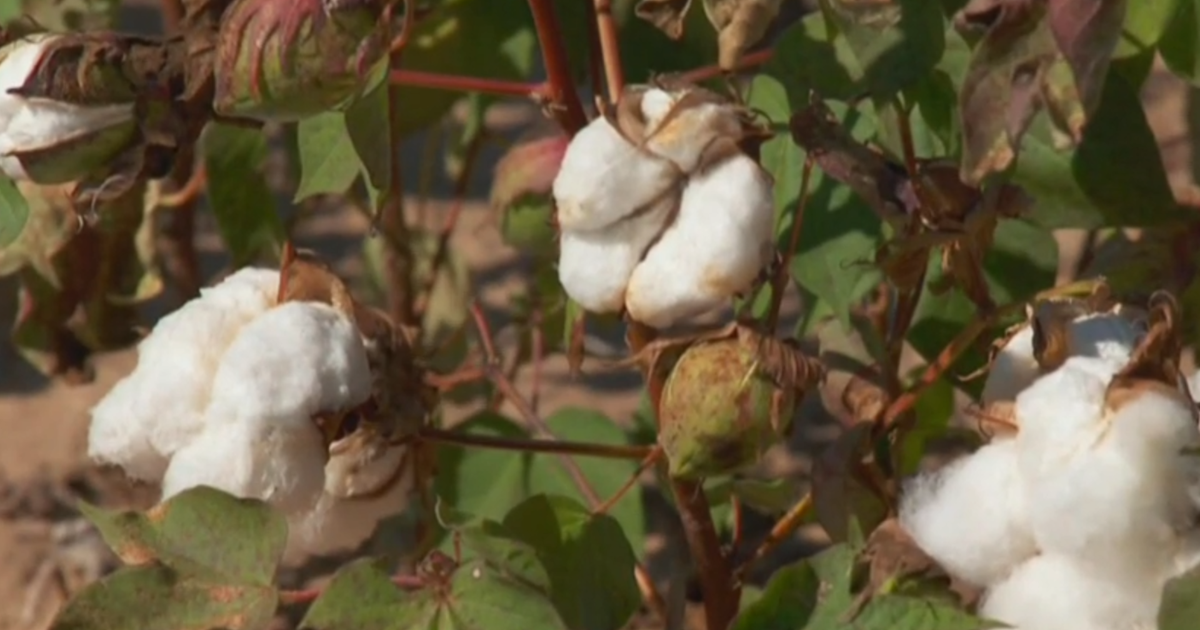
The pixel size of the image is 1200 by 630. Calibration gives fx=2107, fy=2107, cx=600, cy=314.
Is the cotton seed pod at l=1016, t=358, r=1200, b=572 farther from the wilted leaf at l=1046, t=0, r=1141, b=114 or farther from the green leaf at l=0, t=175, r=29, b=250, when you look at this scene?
the green leaf at l=0, t=175, r=29, b=250

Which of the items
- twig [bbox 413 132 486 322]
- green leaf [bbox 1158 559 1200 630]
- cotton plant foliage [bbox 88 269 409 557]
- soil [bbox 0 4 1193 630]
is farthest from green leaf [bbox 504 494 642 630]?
soil [bbox 0 4 1193 630]

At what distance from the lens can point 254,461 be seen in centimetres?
106

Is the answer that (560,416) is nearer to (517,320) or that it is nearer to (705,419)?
(517,320)

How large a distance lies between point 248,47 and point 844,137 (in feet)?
0.99

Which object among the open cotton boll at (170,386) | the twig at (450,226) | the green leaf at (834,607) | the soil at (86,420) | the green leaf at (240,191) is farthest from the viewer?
the soil at (86,420)

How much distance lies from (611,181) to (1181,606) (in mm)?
349

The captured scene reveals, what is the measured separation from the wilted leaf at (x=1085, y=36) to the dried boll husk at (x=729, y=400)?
236mm

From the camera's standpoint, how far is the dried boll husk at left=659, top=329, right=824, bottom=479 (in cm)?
104

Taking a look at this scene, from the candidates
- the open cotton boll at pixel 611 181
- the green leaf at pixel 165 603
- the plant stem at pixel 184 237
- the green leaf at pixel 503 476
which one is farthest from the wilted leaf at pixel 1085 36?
the plant stem at pixel 184 237

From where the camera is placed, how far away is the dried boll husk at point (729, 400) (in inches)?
41.1

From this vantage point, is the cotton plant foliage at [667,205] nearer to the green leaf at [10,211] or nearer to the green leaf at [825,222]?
the green leaf at [825,222]

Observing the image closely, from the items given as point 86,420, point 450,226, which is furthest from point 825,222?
point 86,420

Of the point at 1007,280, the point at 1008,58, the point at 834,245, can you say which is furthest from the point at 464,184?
the point at 1008,58

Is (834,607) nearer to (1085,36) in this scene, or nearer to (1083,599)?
(1083,599)
